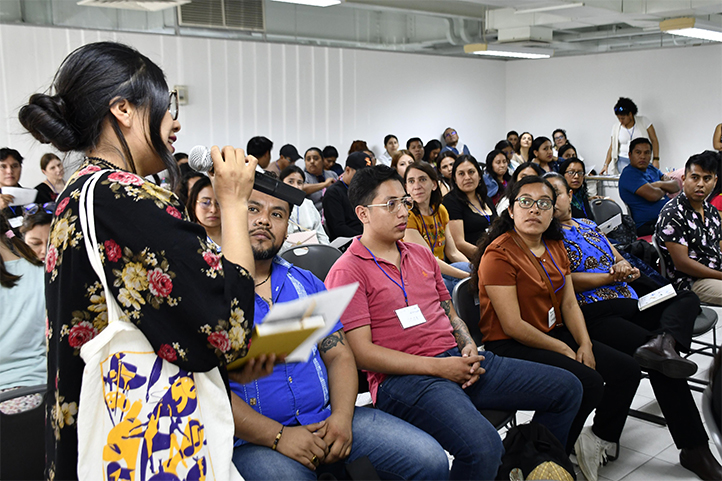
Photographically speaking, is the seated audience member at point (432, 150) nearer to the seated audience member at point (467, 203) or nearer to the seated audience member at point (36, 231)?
the seated audience member at point (467, 203)

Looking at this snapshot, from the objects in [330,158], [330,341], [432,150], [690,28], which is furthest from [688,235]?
[432,150]

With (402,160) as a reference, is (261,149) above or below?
above

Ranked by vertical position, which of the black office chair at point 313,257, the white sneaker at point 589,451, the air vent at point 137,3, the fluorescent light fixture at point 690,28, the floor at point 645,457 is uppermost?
the fluorescent light fixture at point 690,28

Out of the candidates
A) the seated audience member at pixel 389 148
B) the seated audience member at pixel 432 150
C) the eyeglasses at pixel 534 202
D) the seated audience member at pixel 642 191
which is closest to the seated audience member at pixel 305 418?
the eyeglasses at pixel 534 202

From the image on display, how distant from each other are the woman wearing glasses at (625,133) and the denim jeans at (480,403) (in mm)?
7665

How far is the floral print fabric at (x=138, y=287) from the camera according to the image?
0.97 metres

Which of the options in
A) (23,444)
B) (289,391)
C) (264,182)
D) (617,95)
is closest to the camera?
(264,182)

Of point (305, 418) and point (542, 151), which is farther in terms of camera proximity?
point (542, 151)

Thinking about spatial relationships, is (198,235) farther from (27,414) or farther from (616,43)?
(616,43)

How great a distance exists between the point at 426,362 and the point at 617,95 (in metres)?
10.8

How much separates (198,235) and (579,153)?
1188 cm

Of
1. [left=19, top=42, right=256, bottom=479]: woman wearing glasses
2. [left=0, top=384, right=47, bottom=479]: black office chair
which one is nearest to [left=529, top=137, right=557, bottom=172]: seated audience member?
[left=0, top=384, right=47, bottom=479]: black office chair

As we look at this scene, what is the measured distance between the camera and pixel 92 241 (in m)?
0.96

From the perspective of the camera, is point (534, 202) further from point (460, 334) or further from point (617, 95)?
point (617, 95)
